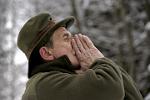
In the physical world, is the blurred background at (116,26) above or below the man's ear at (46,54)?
below

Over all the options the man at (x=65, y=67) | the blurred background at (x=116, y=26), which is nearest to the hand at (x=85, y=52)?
the man at (x=65, y=67)

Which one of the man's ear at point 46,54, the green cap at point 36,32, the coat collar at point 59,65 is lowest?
the coat collar at point 59,65

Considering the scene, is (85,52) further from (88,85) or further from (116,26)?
(116,26)

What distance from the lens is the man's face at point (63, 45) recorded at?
3299 millimetres

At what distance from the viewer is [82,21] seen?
20.6 m

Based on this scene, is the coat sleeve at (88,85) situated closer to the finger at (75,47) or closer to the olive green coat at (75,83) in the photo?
the olive green coat at (75,83)

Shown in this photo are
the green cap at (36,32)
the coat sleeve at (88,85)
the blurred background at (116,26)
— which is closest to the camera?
the coat sleeve at (88,85)

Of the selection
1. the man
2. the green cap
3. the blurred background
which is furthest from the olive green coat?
the blurred background

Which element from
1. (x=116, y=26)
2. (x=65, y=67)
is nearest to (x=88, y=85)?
(x=65, y=67)

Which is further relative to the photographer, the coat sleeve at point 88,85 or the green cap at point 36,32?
the green cap at point 36,32

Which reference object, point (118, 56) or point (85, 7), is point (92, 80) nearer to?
point (118, 56)

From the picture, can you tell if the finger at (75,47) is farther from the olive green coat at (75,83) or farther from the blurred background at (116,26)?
the blurred background at (116,26)

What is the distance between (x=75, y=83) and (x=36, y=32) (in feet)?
1.63

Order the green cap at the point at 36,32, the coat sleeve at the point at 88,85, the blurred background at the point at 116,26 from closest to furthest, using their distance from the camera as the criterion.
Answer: the coat sleeve at the point at 88,85
the green cap at the point at 36,32
the blurred background at the point at 116,26
